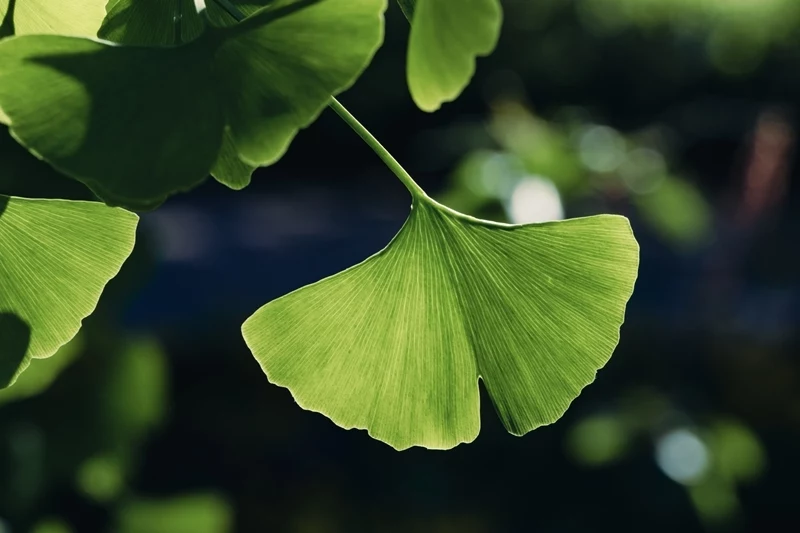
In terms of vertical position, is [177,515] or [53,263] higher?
[53,263]

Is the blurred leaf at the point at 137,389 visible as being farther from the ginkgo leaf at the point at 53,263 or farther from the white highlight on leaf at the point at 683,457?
the white highlight on leaf at the point at 683,457

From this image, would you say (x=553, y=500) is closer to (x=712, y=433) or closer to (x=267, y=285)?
(x=712, y=433)

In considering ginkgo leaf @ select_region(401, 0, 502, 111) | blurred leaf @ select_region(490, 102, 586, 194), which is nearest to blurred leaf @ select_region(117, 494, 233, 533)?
blurred leaf @ select_region(490, 102, 586, 194)

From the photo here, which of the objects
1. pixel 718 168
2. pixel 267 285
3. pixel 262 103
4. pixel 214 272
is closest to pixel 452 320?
pixel 262 103

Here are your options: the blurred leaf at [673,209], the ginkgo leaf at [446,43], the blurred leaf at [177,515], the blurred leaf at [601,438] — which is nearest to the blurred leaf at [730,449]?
the blurred leaf at [601,438]

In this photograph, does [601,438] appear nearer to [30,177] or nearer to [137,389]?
[137,389]

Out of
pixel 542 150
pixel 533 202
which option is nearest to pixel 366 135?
pixel 533 202

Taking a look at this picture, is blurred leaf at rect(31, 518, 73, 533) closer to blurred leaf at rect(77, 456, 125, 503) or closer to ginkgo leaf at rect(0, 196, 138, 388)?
blurred leaf at rect(77, 456, 125, 503)

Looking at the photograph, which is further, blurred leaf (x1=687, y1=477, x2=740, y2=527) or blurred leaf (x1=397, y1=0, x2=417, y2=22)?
blurred leaf (x1=687, y1=477, x2=740, y2=527)
